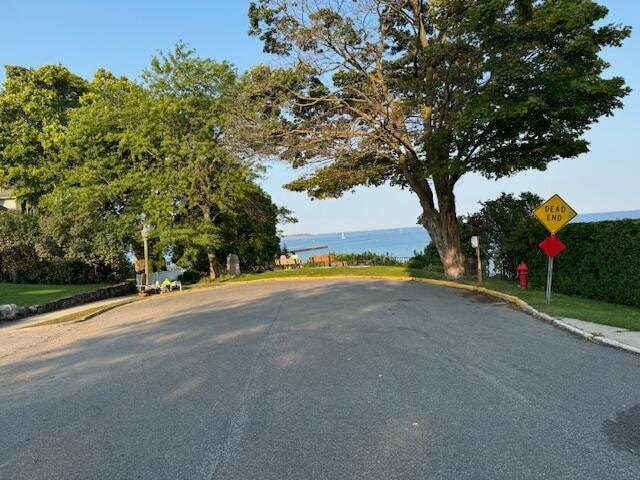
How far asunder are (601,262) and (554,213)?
3.69 metres

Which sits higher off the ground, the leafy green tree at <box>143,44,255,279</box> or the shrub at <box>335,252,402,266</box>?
the leafy green tree at <box>143,44,255,279</box>

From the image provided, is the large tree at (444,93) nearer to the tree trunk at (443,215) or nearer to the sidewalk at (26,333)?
the tree trunk at (443,215)

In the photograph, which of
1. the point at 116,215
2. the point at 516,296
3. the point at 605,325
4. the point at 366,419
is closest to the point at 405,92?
the point at 516,296

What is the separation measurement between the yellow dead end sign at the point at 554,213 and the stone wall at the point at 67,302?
15531mm

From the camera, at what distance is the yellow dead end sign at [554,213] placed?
1368 cm

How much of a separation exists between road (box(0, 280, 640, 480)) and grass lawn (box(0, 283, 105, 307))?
986 cm

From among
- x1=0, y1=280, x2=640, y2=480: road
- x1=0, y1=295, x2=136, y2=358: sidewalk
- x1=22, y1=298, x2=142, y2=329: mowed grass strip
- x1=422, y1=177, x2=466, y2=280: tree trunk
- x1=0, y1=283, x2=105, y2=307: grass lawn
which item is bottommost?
x1=0, y1=295, x2=136, y2=358: sidewalk

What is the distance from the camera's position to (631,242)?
48.2 feet

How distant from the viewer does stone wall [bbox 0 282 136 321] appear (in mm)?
16188

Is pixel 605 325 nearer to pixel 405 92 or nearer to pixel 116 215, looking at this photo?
pixel 405 92

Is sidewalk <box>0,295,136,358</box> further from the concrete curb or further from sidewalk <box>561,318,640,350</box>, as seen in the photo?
sidewalk <box>561,318,640,350</box>

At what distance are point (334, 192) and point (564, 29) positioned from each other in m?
13.3

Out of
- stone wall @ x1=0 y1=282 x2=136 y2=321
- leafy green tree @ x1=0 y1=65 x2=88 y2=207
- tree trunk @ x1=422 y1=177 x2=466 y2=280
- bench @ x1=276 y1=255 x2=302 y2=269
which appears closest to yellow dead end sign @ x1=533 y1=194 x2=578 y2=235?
tree trunk @ x1=422 y1=177 x2=466 y2=280

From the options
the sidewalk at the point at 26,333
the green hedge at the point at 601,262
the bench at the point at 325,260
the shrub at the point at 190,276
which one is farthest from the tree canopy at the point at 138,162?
the green hedge at the point at 601,262
